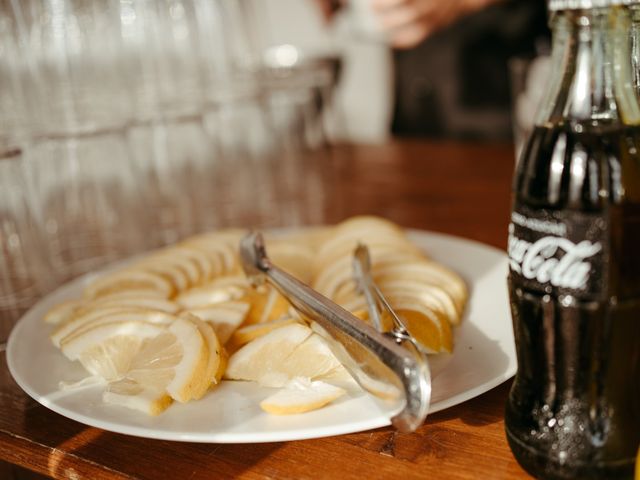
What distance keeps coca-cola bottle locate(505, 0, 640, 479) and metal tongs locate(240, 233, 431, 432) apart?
0.11 m

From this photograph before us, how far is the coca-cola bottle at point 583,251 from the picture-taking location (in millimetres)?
515

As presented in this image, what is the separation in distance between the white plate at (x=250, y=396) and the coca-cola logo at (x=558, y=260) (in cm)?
16

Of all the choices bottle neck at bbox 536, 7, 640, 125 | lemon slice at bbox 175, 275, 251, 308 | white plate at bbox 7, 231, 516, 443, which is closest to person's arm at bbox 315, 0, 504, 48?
lemon slice at bbox 175, 275, 251, 308

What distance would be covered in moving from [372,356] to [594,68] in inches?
10.8

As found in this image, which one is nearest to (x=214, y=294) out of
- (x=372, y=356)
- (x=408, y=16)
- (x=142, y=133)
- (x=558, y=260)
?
(x=372, y=356)

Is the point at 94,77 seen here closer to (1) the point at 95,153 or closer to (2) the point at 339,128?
(1) the point at 95,153

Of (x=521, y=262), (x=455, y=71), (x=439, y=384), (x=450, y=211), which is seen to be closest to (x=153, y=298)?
(x=439, y=384)

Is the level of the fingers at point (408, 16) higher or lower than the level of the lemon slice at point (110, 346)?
higher

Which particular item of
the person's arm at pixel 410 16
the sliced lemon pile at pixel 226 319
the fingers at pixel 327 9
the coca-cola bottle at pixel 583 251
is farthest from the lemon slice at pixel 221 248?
the fingers at pixel 327 9

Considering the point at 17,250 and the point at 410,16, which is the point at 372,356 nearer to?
the point at 17,250

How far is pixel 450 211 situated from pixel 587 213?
3.07 ft

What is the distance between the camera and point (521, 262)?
0.56m

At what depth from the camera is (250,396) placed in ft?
2.28

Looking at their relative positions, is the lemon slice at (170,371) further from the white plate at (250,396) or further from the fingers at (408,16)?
the fingers at (408,16)
